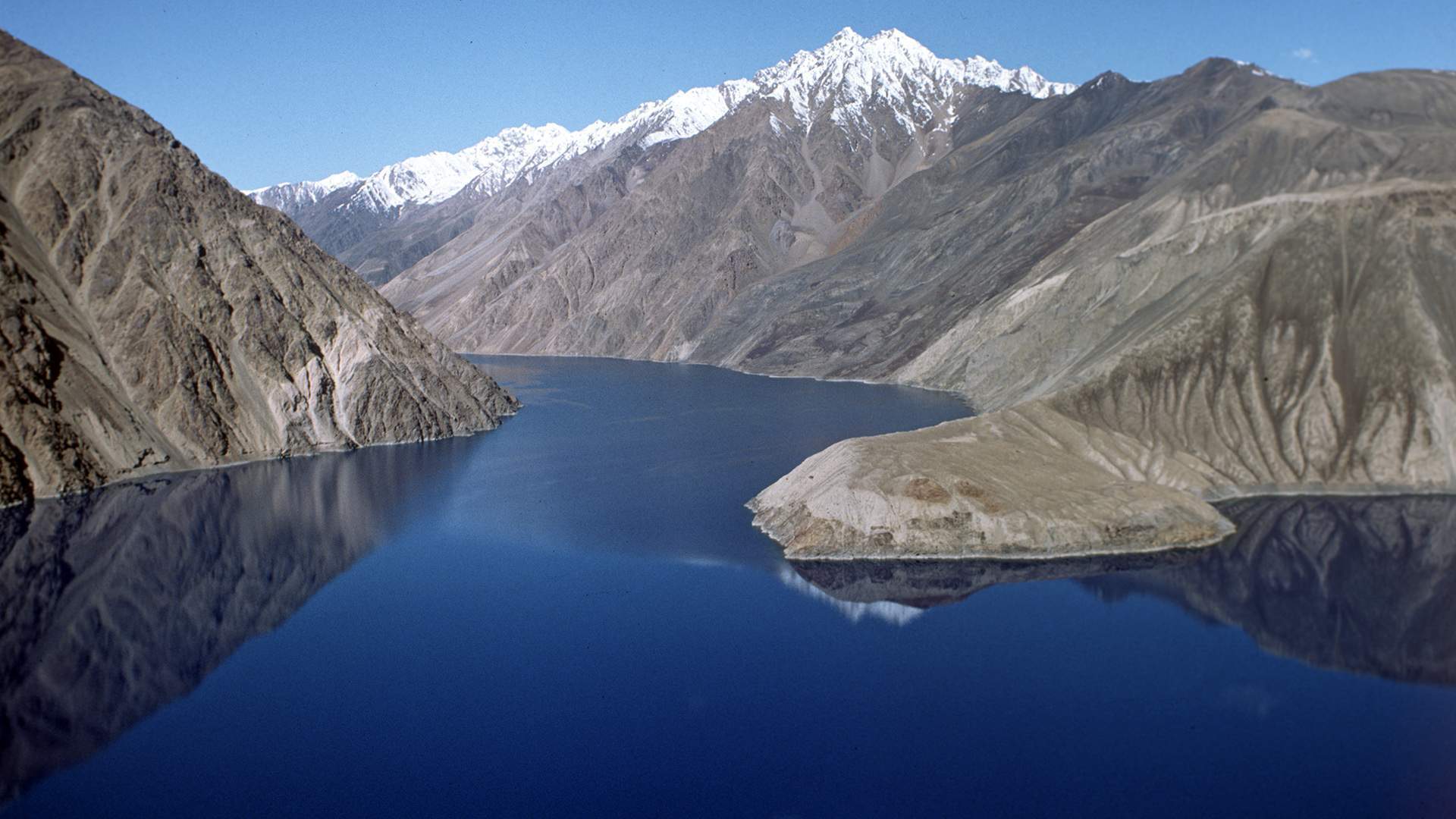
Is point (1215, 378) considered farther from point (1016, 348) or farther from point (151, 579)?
point (151, 579)

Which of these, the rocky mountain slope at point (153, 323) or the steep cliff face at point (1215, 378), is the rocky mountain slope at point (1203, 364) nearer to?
the steep cliff face at point (1215, 378)

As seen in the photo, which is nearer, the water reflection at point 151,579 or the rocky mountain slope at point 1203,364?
the water reflection at point 151,579

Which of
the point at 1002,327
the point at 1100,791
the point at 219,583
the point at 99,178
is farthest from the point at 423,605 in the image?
the point at 1002,327

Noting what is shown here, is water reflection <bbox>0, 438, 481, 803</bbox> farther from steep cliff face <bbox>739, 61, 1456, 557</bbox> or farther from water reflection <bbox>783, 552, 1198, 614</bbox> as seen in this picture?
steep cliff face <bbox>739, 61, 1456, 557</bbox>

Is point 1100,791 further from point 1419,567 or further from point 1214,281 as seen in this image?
point 1214,281

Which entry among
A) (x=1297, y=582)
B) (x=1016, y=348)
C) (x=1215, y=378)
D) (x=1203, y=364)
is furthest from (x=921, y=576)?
(x=1016, y=348)

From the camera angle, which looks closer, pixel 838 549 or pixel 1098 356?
pixel 838 549

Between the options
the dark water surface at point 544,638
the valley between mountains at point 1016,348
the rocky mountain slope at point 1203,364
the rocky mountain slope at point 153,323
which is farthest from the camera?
the rocky mountain slope at point 153,323

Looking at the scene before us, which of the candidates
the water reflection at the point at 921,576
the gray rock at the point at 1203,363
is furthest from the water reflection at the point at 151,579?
the gray rock at the point at 1203,363
